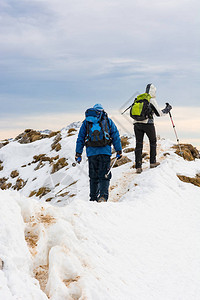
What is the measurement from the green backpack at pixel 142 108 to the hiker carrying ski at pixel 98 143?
2.61 metres

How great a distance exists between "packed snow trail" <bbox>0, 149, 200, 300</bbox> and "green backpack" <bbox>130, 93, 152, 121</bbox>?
4.49 m

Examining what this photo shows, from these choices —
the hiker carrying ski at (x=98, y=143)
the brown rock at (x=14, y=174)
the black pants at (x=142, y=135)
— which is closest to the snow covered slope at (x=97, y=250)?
the hiker carrying ski at (x=98, y=143)

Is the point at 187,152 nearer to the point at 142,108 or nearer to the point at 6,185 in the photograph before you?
the point at 142,108

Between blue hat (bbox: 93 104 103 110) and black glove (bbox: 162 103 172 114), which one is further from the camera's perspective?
black glove (bbox: 162 103 172 114)

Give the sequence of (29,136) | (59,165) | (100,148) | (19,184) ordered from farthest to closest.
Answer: (29,136) < (19,184) < (59,165) < (100,148)

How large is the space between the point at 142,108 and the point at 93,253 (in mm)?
7180

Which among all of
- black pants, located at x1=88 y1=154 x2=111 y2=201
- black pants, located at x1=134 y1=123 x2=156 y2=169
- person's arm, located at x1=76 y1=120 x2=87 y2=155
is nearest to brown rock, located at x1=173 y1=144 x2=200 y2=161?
black pants, located at x1=134 y1=123 x2=156 y2=169

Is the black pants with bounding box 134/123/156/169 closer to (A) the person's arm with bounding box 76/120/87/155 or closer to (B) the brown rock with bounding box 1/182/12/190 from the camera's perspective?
(A) the person's arm with bounding box 76/120/87/155

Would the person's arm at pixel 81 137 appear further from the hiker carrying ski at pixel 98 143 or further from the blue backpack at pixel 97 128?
the blue backpack at pixel 97 128

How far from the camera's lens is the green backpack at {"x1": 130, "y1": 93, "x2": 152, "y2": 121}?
10562mm

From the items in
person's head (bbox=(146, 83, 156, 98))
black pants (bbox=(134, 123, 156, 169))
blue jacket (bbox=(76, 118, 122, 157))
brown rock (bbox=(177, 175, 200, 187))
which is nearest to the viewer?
blue jacket (bbox=(76, 118, 122, 157))

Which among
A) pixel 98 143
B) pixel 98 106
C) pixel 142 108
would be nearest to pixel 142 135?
pixel 142 108

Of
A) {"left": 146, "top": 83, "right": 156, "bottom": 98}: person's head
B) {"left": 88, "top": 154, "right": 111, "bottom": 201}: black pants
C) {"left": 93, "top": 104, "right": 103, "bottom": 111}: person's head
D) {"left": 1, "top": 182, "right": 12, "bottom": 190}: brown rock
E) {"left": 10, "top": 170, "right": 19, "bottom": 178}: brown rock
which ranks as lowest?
{"left": 1, "top": 182, "right": 12, "bottom": 190}: brown rock

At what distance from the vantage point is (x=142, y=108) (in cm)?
1058
